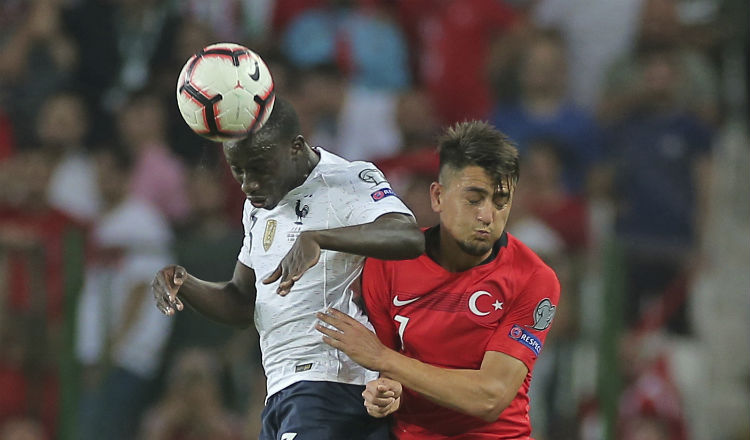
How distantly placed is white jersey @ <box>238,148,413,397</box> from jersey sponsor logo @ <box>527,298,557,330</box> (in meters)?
0.65

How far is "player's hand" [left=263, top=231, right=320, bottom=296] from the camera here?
4.30m

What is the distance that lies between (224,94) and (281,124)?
287 mm

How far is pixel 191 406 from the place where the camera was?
28.2ft

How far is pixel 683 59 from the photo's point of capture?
1013 cm

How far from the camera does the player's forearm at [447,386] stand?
4.68 metres

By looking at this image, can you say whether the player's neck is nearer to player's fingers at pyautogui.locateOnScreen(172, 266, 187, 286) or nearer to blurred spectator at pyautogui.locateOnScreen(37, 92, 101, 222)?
player's fingers at pyautogui.locateOnScreen(172, 266, 187, 286)

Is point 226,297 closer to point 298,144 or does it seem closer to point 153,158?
point 298,144

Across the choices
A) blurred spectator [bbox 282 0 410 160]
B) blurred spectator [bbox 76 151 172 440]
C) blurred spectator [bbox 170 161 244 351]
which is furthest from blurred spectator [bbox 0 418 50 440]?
blurred spectator [bbox 282 0 410 160]


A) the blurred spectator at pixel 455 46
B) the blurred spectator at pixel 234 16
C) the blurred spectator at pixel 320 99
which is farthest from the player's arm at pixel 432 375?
the blurred spectator at pixel 234 16

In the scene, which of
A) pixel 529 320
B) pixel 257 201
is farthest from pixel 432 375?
pixel 257 201

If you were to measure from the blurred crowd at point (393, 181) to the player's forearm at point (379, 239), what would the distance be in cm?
335

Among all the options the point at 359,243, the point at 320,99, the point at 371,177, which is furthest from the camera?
the point at 320,99

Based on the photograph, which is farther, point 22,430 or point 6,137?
point 6,137

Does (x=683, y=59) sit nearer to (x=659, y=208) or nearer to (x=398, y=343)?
(x=659, y=208)
